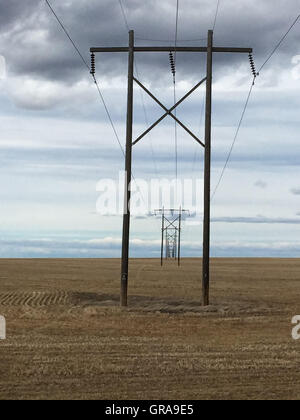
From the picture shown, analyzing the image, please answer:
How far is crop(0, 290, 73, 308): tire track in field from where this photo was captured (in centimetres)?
2756

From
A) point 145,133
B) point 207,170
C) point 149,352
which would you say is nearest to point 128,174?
point 145,133

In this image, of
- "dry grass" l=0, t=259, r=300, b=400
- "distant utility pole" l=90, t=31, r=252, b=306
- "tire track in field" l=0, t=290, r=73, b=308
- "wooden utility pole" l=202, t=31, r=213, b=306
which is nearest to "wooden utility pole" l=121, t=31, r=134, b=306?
"distant utility pole" l=90, t=31, r=252, b=306

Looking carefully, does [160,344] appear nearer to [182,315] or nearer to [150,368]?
[150,368]

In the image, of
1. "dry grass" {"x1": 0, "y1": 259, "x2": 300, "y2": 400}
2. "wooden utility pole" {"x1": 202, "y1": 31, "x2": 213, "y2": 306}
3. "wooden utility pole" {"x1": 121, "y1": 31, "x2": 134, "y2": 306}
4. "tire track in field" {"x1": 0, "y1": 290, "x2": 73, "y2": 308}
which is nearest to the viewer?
"dry grass" {"x1": 0, "y1": 259, "x2": 300, "y2": 400}

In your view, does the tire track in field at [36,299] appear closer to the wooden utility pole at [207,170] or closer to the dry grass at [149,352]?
the dry grass at [149,352]

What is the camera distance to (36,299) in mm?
30078

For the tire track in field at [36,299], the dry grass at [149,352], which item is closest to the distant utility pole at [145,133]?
the dry grass at [149,352]

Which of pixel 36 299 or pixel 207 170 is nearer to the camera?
pixel 207 170

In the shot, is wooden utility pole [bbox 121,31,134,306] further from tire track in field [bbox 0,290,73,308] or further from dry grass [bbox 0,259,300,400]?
tire track in field [bbox 0,290,73,308]

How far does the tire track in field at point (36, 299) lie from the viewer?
27562mm

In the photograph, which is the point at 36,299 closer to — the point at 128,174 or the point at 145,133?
the point at 128,174
